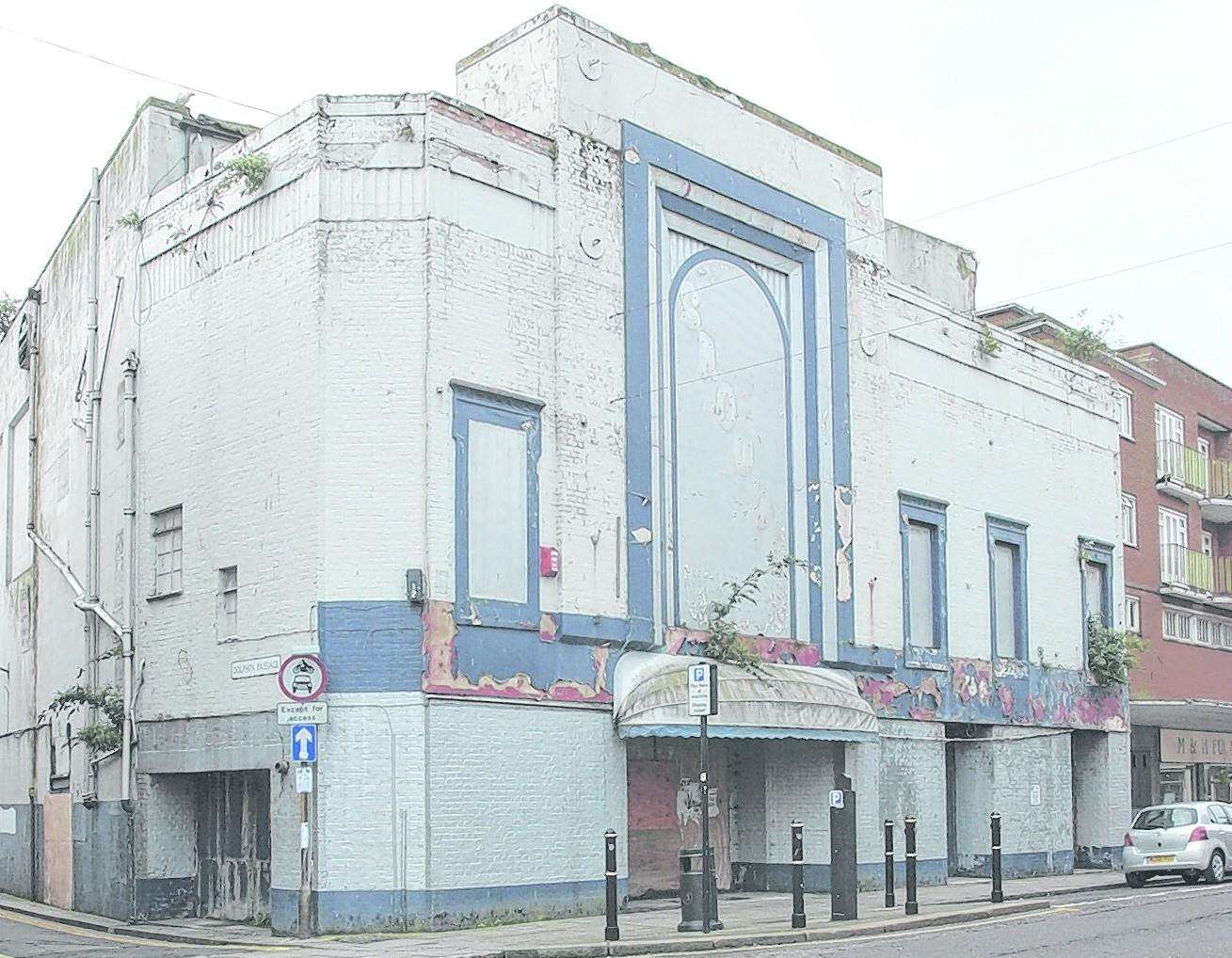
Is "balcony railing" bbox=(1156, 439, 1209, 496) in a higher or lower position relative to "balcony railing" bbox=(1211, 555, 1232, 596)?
higher

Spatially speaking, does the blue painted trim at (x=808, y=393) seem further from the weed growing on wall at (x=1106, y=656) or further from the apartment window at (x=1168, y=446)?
the apartment window at (x=1168, y=446)

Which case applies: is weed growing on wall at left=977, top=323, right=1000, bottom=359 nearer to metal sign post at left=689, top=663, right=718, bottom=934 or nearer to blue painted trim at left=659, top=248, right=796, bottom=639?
blue painted trim at left=659, top=248, right=796, bottom=639

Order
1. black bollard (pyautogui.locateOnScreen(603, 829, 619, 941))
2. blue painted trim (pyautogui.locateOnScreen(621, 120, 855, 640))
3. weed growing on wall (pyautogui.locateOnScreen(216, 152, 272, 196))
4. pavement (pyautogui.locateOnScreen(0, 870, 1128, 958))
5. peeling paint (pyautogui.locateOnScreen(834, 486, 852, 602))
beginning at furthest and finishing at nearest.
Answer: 1. peeling paint (pyautogui.locateOnScreen(834, 486, 852, 602))
2. blue painted trim (pyautogui.locateOnScreen(621, 120, 855, 640))
3. weed growing on wall (pyautogui.locateOnScreen(216, 152, 272, 196))
4. black bollard (pyautogui.locateOnScreen(603, 829, 619, 941))
5. pavement (pyautogui.locateOnScreen(0, 870, 1128, 958))

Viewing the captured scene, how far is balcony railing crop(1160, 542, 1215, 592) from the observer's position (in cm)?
3991

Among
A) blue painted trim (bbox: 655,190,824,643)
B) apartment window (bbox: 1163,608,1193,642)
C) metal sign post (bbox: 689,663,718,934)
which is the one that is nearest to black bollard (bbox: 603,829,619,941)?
metal sign post (bbox: 689,663,718,934)

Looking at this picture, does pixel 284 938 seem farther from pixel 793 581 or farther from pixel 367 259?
pixel 793 581

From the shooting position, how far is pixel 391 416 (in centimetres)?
1889

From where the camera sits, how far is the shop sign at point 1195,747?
1467 inches

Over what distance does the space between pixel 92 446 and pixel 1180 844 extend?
17.6 metres

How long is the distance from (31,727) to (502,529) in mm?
11628

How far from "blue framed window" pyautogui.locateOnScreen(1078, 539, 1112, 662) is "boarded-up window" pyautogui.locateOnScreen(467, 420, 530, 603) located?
51.2 feet

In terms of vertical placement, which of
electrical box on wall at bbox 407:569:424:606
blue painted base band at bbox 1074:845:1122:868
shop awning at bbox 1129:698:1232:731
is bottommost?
blue painted base band at bbox 1074:845:1122:868

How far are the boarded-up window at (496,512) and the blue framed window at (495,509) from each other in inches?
0.4

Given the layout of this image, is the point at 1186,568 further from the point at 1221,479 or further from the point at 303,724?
the point at 303,724
